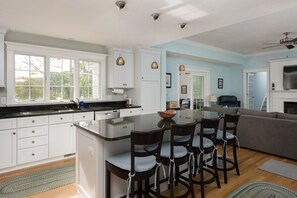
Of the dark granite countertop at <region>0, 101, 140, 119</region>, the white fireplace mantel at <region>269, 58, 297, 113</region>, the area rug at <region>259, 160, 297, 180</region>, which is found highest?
the white fireplace mantel at <region>269, 58, 297, 113</region>

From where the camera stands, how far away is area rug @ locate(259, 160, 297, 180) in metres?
2.96

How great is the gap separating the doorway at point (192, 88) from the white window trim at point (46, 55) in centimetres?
301

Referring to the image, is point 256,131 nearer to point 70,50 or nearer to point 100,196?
point 100,196

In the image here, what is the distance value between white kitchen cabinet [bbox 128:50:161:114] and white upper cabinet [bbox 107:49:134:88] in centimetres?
16

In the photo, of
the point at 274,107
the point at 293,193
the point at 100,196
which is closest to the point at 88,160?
the point at 100,196

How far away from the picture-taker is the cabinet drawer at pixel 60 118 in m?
3.54

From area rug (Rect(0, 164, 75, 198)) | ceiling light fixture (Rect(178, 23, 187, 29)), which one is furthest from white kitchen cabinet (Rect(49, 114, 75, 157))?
ceiling light fixture (Rect(178, 23, 187, 29))

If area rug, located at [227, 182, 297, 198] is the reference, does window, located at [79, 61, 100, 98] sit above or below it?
above

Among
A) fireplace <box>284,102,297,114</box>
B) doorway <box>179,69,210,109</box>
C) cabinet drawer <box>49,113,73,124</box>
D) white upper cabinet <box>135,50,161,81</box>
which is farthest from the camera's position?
doorway <box>179,69,210,109</box>

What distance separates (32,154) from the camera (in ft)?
11.0

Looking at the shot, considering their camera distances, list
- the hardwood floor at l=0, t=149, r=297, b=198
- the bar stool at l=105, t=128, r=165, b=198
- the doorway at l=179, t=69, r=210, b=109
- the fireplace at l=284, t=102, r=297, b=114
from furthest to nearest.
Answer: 1. the doorway at l=179, t=69, r=210, b=109
2. the fireplace at l=284, t=102, r=297, b=114
3. the hardwood floor at l=0, t=149, r=297, b=198
4. the bar stool at l=105, t=128, r=165, b=198

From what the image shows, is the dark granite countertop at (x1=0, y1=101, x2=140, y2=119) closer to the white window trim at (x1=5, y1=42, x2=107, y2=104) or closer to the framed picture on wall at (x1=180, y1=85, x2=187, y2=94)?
the white window trim at (x1=5, y1=42, x2=107, y2=104)

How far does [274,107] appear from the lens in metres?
6.91

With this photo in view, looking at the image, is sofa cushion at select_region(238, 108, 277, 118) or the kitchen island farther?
sofa cushion at select_region(238, 108, 277, 118)
